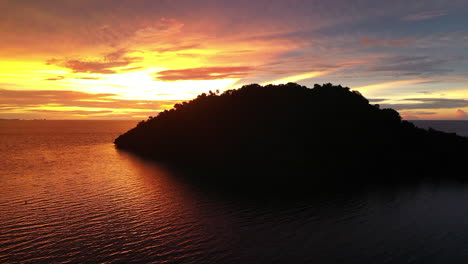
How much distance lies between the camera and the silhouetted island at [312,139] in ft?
278

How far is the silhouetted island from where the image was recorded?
8462 cm

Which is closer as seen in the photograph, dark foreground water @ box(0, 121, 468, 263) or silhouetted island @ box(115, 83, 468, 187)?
dark foreground water @ box(0, 121, 468, 263)

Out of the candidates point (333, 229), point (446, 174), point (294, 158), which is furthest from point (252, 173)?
point (446, 174)

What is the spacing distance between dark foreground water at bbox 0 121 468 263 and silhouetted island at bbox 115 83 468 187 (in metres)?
20.8

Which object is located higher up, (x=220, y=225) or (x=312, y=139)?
(x=312, y=139)

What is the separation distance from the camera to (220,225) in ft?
125

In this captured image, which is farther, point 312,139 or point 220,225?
point 312,139

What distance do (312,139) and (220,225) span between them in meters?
61.8

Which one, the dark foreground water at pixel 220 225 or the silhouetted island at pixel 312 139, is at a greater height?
the silhouetted island at pixel 312 139

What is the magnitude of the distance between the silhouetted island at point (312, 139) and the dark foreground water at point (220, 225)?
2084cm

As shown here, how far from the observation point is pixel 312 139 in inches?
3701

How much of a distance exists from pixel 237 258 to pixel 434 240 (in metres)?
21.3

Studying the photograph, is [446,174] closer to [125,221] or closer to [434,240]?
[434,240]

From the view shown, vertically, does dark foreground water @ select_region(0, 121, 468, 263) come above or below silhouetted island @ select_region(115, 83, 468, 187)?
below
